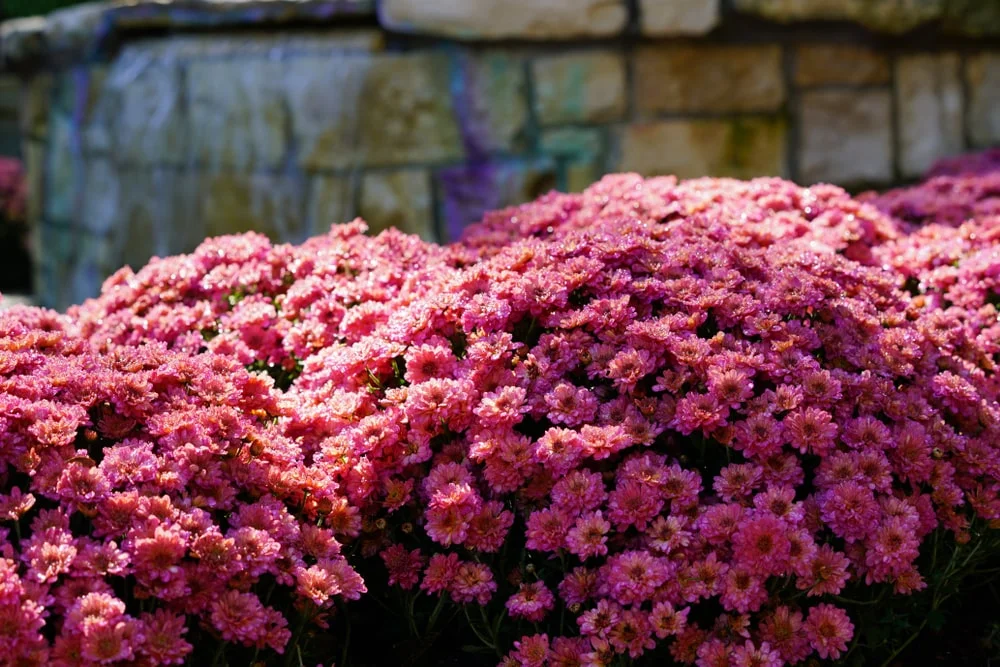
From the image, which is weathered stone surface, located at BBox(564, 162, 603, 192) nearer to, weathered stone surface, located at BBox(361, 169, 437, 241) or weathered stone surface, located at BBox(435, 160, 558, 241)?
weathered stone surface, located at BBox(435, 160, 558, 241)

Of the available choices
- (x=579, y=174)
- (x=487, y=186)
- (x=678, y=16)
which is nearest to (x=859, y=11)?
(x=678, y=16)

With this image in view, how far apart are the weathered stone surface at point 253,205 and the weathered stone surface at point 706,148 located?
1.22 metres

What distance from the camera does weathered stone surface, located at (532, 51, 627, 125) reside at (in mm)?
3996

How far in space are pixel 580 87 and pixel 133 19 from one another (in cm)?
203

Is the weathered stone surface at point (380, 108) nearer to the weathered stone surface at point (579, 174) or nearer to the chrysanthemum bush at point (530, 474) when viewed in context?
the weathered stone surface at point (579, 174)

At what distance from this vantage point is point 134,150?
493cm

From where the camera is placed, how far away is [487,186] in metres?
4.11

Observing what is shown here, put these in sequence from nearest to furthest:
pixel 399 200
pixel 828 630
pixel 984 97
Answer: pixel 828 630 < pixel 399 200 < pixel 984 97

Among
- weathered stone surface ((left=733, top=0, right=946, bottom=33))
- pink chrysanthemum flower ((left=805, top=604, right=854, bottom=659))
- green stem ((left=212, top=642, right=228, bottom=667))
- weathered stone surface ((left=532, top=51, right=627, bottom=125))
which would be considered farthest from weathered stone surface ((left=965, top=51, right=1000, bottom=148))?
green stem ((left=212, top=642, right=228, bottom=667))

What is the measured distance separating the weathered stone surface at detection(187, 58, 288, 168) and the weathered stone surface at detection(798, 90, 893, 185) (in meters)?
1.94

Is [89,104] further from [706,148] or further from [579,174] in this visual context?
[706,148]

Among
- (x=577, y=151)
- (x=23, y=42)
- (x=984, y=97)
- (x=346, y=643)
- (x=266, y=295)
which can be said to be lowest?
(x=346, y=643)

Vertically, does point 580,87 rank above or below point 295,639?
above

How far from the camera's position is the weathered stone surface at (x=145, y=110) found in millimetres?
4625
